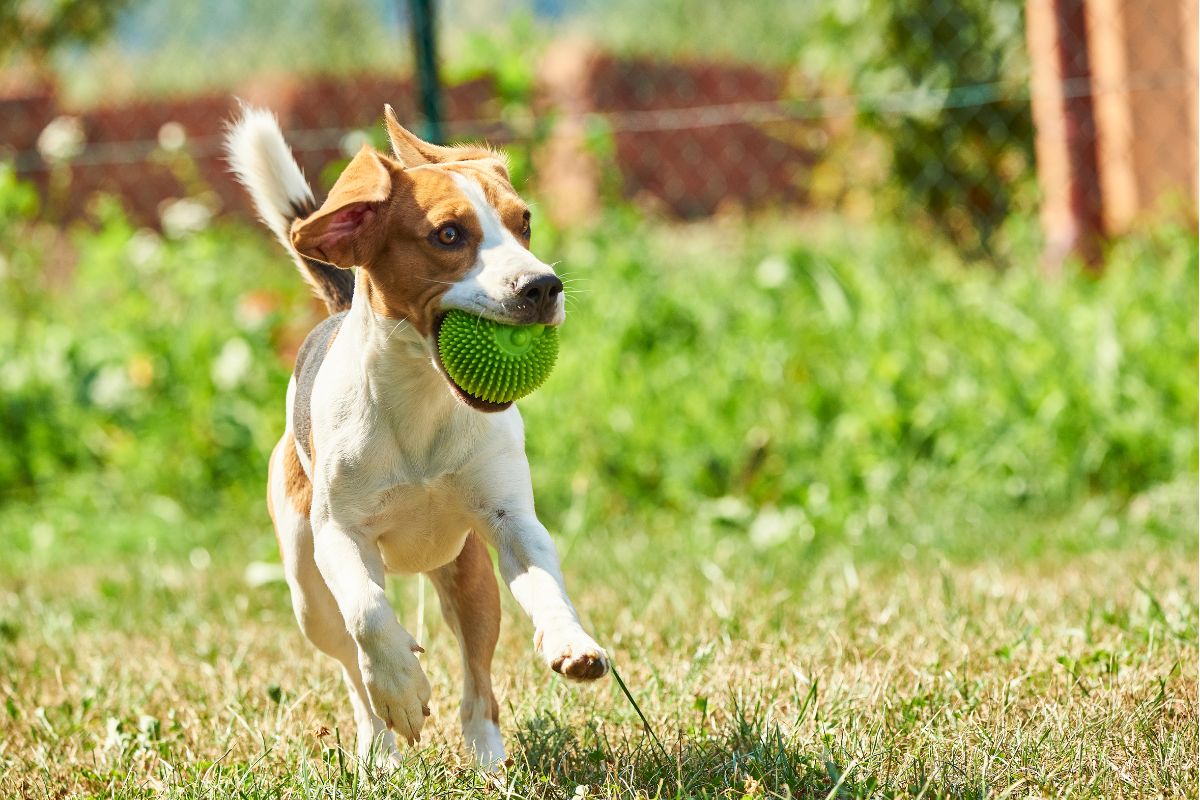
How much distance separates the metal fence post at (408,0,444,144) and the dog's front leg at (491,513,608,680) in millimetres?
3620

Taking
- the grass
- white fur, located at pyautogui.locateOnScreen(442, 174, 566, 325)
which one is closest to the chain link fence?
the grass

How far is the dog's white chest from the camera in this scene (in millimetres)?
2594

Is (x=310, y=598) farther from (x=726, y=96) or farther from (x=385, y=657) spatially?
(x=726, y=96)

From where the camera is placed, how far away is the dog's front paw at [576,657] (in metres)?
2.21

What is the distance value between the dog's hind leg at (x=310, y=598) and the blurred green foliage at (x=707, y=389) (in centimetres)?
237

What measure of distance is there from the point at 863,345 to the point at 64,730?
3.64 m

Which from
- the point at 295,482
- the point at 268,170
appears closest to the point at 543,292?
the point at 295,482

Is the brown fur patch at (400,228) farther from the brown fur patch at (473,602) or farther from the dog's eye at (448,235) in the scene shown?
the brown fur patch at (473,602)

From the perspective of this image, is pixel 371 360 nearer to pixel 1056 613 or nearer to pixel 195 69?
pixel 1056 613

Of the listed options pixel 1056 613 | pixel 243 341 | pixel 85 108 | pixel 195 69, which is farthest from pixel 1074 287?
pixel 85 108

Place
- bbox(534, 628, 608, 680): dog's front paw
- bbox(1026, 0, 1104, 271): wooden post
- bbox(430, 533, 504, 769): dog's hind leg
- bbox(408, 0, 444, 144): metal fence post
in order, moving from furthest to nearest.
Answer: bbox(1026, 0, 1104, 271): wooden post, bbox(408, 0, 444, 144): metal fence post, bbox(430, 533, 504, 769): dog's hind leg, bbox(534, 628, 608, 680): dog's front paw

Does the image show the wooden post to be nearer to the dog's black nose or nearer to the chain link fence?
the chain link fence

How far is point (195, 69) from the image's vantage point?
9055 millimetres

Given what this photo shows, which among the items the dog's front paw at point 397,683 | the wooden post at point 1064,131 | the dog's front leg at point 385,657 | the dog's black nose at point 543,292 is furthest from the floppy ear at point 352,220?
the wooden post at point 1064,131
